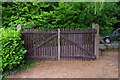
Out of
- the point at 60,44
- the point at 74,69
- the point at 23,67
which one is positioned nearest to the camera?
the point at 74,69

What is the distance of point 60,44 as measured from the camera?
9.30 metres

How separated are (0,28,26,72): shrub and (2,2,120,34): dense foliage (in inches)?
90.0

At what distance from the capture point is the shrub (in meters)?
7.87

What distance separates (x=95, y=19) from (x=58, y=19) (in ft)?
6.25

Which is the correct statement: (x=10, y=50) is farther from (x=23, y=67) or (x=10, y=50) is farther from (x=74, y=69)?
(x=74, y=69)

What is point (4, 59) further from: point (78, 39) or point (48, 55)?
point (78, 39)

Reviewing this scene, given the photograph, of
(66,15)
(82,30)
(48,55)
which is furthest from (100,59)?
(66,15)

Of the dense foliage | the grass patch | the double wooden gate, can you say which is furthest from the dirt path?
the dense foliage

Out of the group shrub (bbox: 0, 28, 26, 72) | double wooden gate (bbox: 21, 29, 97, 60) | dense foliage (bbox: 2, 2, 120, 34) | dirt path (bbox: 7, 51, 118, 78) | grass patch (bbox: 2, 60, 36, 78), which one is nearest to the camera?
dirt path (bbox: 7, 51, 118, 78)

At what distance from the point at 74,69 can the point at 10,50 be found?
241 cm

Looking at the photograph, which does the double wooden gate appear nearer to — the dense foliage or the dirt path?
the dirt path

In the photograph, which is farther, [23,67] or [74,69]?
[23,67]

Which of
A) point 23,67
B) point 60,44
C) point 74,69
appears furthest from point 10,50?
point 74,69

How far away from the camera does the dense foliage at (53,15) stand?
10.7 metres
